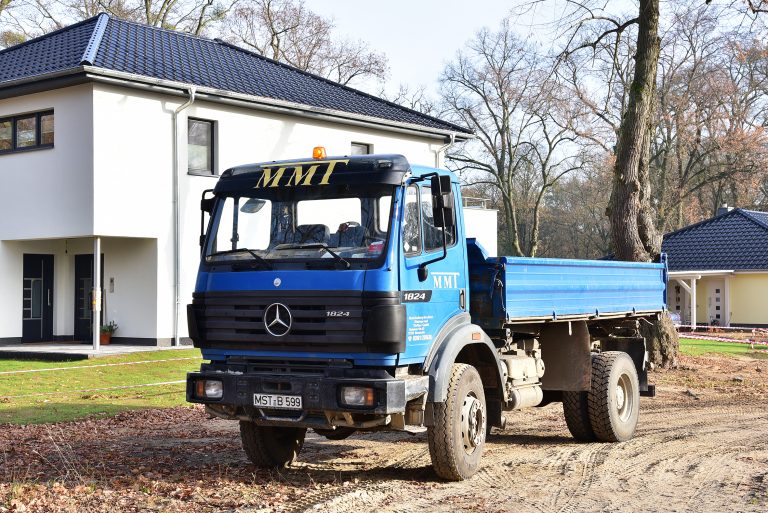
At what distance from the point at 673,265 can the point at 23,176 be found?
95.5ft

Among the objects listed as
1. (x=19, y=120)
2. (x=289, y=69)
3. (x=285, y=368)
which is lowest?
(x=285, y=368)

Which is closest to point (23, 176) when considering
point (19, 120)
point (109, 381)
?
point (19, 120)

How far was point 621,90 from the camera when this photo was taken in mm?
46750

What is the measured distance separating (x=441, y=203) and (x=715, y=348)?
2199cm

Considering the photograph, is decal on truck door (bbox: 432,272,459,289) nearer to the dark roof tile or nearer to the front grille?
the front grille

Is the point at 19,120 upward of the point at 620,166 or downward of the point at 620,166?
upward

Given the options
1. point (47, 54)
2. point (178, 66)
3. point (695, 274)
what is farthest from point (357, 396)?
point (695, 274)

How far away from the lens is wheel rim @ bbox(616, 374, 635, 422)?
38.1 ft

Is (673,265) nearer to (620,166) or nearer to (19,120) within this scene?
(620,166)

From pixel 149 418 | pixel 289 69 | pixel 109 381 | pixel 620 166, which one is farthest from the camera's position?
pixel 289 69

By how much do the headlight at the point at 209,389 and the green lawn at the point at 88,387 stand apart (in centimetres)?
506

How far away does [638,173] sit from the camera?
21.0 meters

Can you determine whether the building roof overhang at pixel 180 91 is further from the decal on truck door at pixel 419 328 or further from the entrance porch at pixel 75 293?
the decal on truck door at pixel 419 328

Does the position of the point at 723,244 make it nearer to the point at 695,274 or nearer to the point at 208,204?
the point at 695,274
